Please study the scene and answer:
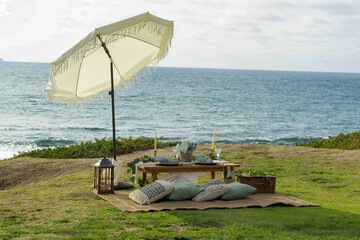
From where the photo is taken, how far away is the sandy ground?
32.9ft

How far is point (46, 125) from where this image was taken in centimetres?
2930

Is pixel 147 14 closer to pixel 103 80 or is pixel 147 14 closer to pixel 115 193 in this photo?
pixel 103 80

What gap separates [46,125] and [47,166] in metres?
19.3

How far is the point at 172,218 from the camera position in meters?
5.65

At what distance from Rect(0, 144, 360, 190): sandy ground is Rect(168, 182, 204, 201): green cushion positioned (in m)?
4.29

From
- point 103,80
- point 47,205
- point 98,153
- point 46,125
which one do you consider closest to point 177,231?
point 47,205

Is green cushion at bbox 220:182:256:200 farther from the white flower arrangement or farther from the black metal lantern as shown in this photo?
the black metal lantern

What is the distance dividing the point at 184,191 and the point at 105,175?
4.88 ft

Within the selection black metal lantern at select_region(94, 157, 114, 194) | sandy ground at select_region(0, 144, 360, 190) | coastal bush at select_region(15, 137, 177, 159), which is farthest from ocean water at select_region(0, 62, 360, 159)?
black metal lantern at select_region(94, 157, 114, 194)

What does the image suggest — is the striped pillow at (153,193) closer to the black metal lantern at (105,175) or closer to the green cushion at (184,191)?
the green cushion at (184,191)

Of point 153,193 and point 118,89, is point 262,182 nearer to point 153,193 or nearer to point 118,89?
point 153,193

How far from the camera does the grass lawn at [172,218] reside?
4.91m

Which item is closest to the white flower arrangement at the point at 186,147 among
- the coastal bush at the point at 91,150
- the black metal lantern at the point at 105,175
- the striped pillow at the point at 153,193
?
the striped pillow at the point at 153,193

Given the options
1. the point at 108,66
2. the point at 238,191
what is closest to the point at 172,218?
the point at 238,191
